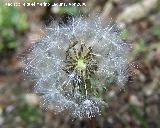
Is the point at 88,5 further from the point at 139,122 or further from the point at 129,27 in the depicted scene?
the point at 139,122

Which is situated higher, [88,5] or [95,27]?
[95,27]

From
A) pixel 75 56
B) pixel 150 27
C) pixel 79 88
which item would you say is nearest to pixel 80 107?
pixel 79 88

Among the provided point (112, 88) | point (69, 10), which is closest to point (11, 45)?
point (69, 10)

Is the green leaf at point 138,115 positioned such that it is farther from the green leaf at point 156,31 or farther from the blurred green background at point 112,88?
the green leaf at point 156,31

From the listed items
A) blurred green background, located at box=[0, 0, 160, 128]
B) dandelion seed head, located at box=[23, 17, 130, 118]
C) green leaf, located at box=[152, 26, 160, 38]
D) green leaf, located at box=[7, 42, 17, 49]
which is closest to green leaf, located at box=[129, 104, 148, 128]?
blurred green background, located at box=[0, 0, 160, 128]

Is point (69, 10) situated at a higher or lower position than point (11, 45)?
higher

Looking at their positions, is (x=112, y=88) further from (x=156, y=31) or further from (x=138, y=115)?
(x=156, y=31)
